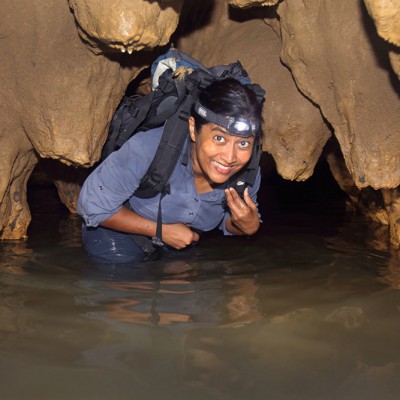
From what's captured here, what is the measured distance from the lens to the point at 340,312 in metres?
2.61

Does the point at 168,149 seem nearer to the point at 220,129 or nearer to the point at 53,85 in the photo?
the point at 220,129

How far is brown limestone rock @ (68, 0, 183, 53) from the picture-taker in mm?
3018

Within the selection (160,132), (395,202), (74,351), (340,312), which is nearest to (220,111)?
(160,132)

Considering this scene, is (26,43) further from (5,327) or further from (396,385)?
(396,385)

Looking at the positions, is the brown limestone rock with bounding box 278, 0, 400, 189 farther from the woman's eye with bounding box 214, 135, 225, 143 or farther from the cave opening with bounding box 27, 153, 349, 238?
the cave opening with bounding box 27, 153, 349, 238

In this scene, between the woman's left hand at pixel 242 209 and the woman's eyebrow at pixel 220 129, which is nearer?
the woman's eyebrow at pixel 220 129

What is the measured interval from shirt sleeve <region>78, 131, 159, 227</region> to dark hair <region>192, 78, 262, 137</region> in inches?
15.6

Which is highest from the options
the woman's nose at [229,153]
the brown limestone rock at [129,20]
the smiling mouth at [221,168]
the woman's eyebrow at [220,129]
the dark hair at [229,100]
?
the brown limestone rock at [129,20]

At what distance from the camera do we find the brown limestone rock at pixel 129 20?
3.02 metres

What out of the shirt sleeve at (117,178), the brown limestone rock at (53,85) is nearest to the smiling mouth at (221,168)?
the shirt sleeve at (117,178)

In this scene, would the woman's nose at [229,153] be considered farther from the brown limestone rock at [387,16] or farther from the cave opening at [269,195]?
the cave opening at [269,195]

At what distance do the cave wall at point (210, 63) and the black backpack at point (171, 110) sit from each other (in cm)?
28

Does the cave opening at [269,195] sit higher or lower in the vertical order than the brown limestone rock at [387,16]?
lower

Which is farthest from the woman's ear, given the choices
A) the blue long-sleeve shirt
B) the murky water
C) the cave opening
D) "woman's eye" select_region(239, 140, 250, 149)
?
the cave opening
